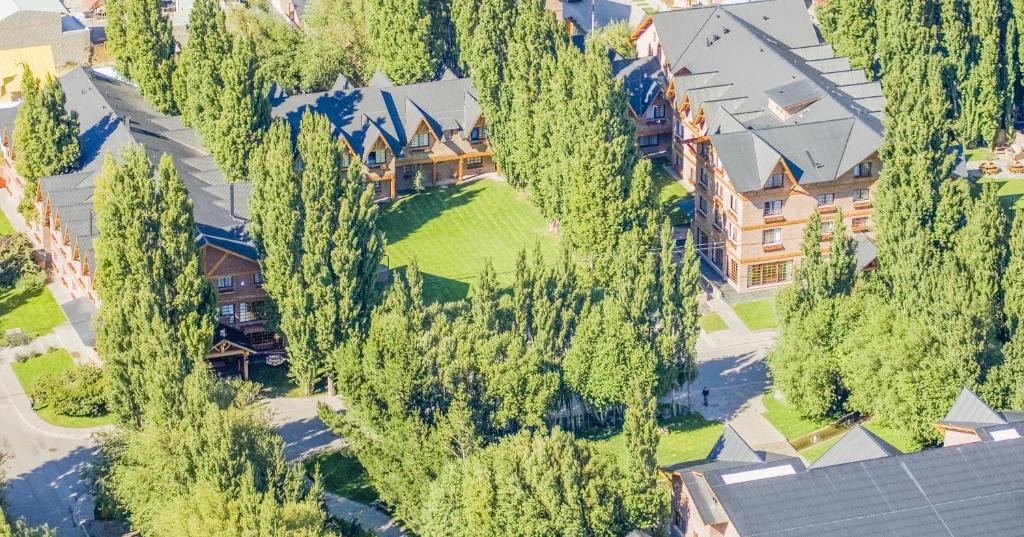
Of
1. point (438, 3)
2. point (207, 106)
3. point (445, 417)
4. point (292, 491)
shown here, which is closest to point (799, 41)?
point (438, 3)

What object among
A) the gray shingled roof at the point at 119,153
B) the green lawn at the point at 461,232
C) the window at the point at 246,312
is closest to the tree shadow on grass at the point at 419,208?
the green lawn at the point at 461,232

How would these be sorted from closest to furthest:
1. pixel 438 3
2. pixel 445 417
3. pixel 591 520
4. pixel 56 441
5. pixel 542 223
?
1. pixel 591 520
2. pixel 445 417
3. pixel 56 441
4. pixel 542 223
5. pixel 438 3

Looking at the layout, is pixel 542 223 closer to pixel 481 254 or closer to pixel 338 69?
pixel 481 254

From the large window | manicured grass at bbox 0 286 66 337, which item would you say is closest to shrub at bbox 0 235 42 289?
manicured grass at bbox 0 286 66 337

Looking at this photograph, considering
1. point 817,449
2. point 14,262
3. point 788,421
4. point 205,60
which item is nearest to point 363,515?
point 788,421

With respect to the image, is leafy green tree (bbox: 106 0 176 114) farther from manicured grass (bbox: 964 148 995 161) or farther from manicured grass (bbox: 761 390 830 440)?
manicured grass (bbox: 964 148 995 161)

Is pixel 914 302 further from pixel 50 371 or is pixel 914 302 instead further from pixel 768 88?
pixel 50 371

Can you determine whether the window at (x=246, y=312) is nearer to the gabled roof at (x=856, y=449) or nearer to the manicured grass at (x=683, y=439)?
the manicured grass at (x=683, y=439)
